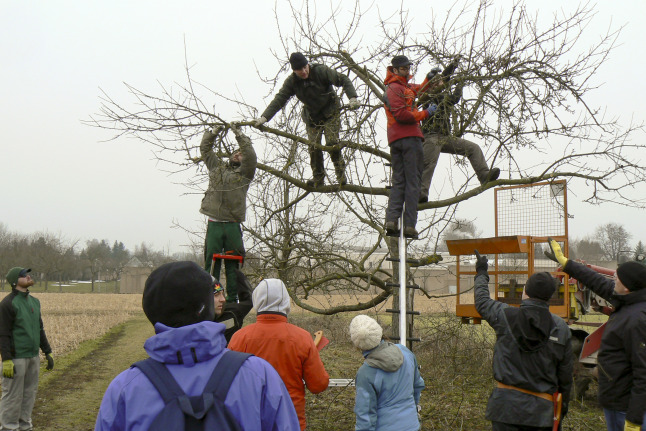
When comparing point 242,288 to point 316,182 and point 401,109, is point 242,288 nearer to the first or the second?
point 316,182

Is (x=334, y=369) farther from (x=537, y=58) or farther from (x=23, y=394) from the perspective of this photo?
(x=537, y=58)

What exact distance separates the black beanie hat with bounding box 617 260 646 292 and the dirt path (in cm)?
755

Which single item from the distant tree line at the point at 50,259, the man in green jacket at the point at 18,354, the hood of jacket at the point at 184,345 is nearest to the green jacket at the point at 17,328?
the man in green jacket at the point at 18,354

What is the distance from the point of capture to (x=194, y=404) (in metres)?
1.74

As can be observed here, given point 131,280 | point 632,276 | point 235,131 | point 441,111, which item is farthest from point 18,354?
point 131,280

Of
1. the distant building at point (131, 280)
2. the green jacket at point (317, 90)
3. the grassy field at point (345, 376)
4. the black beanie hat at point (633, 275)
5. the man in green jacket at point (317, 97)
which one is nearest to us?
the black beanie hat at point (633, 275)

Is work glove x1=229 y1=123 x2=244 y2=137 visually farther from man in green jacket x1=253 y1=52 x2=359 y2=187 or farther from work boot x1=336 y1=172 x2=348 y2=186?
work boot x1=336 y1=172 x2=348 y2=186

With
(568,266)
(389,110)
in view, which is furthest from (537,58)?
(568,266)

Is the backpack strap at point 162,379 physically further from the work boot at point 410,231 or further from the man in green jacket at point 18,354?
the man in green jacket at point 18,354

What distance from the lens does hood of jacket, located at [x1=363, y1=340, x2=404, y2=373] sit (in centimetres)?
405

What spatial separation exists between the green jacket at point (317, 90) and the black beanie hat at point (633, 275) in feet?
11.4

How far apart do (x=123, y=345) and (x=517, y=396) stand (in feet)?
55.6

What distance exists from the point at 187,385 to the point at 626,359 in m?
3.47

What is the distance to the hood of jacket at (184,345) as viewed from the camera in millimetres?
1803
